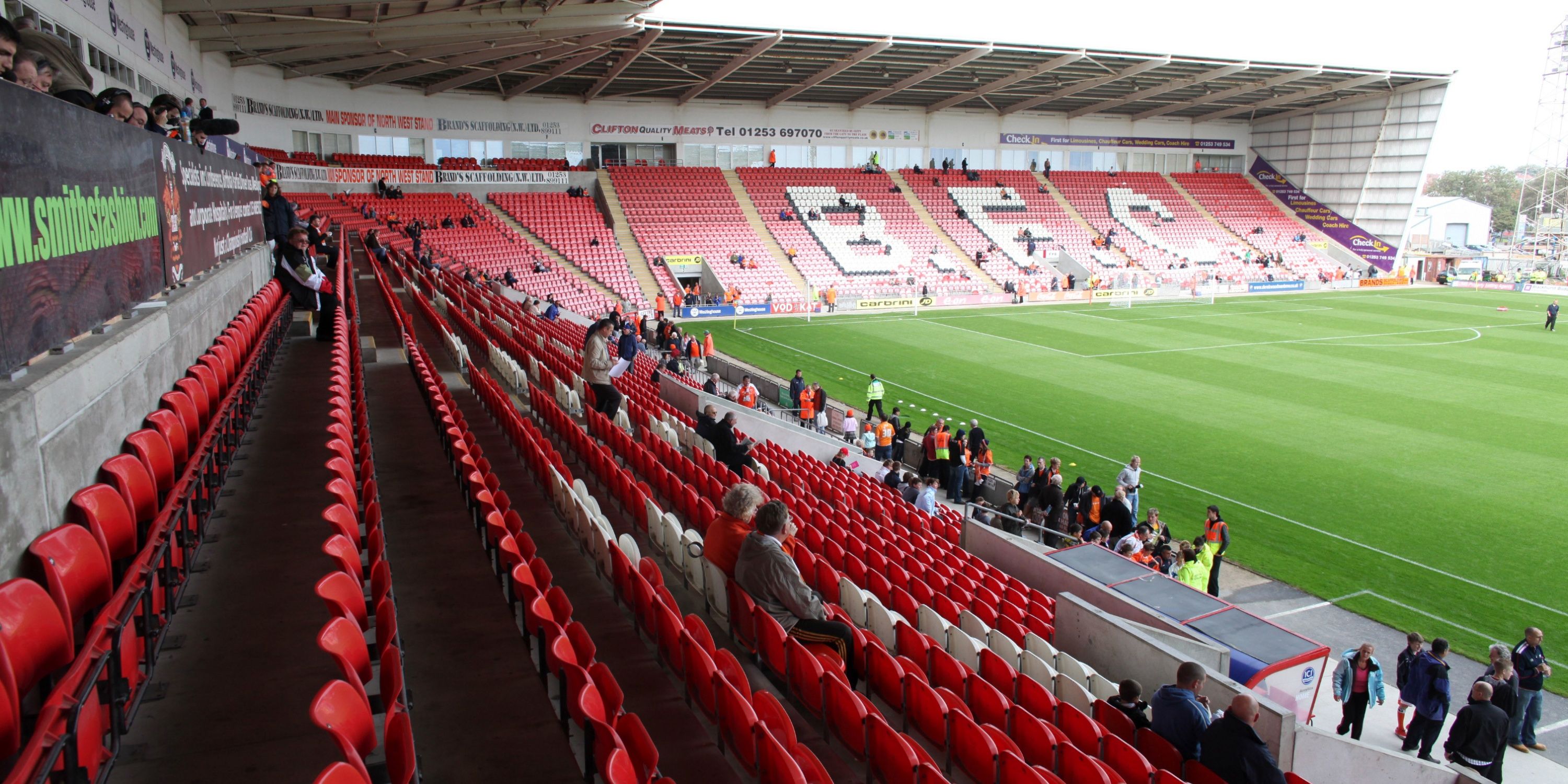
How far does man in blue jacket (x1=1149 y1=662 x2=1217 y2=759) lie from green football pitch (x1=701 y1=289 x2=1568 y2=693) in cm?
615

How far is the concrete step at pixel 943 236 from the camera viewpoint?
4269 cm

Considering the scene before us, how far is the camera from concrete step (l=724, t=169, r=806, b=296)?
3991 cm

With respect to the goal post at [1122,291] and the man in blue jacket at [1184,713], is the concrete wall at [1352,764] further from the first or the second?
the goal post at [1122,291]

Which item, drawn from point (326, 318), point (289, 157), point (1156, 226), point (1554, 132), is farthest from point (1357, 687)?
point (1554, 132)

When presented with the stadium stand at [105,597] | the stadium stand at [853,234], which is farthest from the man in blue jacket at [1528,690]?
the stadium stand at [853,234]

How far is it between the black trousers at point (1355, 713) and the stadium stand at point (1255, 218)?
155ft

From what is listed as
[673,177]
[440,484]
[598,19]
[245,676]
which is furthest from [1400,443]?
[673,177]

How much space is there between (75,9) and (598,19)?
14409 millimetres

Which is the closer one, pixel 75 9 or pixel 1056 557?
pixel 1056 557

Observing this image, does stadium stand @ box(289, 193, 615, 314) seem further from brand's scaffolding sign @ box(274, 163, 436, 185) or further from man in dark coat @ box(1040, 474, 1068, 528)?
man in dark coat @ box(1040, 474, 1068, 528)

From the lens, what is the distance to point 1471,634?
9.70 metres

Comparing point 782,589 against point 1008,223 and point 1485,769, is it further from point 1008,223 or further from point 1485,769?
point 1008,223

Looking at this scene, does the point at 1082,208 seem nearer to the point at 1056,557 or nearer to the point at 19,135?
the point at 1056,557

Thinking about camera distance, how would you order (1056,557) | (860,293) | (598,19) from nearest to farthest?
(1056,557) → (598,19) → (860,293)
